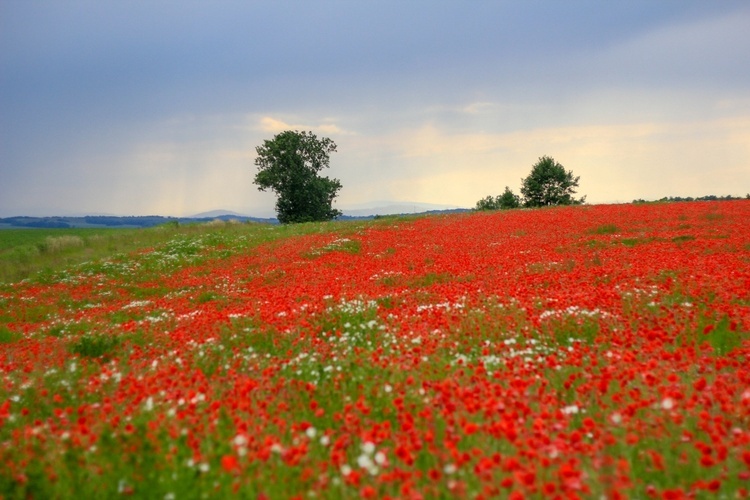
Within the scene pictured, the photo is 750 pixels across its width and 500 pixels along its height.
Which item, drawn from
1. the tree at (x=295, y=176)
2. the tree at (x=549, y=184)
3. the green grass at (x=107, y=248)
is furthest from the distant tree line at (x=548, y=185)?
the green grass at (x=107, y=248)

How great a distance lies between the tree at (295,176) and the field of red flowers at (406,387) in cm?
4928

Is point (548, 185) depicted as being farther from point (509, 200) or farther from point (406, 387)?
point (406, 387)

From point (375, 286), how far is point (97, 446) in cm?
898

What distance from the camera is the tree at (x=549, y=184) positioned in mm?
66938

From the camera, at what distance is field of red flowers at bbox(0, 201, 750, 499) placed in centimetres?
339

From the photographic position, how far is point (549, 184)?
222 feet

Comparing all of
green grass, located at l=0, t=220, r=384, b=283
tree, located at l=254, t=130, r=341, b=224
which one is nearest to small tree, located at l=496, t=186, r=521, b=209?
tree, located at l=254, t=130, r=341, b=224

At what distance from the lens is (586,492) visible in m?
2.98

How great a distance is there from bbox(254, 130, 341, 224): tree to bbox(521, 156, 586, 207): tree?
2929cm

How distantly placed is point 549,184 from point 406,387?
224ft

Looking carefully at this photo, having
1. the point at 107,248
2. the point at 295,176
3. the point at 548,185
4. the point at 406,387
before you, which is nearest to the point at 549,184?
the point at 548,185

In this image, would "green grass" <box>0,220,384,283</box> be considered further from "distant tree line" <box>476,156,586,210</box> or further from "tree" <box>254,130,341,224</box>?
"distant tree line" <box>476,156,586,210</box>

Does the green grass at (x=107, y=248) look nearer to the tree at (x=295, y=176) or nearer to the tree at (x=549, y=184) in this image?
the tree at (x=295, y=176)

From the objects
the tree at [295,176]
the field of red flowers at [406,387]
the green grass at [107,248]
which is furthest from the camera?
the tree at [295,176]
